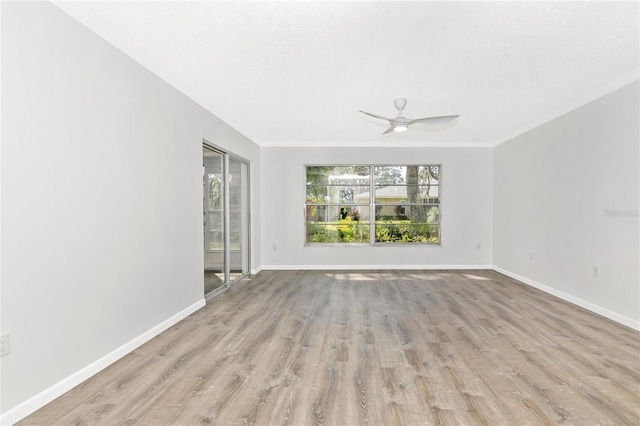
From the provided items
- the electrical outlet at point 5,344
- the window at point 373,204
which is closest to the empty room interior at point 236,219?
Result: the electrical outlet at point 5,344

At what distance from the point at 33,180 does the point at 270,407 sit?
6.31 feet

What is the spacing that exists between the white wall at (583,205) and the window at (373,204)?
1.56m

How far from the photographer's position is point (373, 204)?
6730mm

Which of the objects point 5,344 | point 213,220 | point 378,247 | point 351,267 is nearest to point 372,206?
point 378,247

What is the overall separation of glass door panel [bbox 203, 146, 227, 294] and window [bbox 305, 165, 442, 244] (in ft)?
7.28

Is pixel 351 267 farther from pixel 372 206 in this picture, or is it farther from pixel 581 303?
pixel 581 303

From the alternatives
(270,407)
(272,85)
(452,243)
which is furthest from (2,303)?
(452,243)

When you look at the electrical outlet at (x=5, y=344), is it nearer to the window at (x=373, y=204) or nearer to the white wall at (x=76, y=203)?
the white wall at (x=76, y=203)

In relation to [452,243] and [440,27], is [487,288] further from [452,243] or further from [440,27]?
[440,27]

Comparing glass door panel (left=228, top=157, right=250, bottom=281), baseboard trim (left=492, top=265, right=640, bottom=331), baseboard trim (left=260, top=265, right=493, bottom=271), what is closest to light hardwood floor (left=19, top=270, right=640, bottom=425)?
baseboard trim (left=492, top=265, right=640, bottom=331)

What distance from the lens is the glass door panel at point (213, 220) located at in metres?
4.53

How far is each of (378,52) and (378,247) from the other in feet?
14.6

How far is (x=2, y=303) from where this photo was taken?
1730 millimetres

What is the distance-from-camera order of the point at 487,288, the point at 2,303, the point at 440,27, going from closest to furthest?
the point at 2,303
the point at 440,27
the point at 487,288
